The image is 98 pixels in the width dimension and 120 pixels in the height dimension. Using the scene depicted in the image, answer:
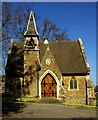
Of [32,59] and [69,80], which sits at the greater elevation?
[32,59]

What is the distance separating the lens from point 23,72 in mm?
32812

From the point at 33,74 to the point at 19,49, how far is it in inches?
239

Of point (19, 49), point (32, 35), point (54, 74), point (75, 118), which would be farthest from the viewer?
point (19, 49)

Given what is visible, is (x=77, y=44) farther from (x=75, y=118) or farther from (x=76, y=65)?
(x=75, y=118)

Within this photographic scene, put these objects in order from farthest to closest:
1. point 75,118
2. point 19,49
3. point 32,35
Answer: point 19,49 → point 32,35 → point 75,118

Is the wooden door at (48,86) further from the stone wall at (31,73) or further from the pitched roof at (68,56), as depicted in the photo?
the pitched roof at (68,56)

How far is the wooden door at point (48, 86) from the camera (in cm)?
3203

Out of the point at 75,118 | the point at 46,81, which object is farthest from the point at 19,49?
the point at 75,118

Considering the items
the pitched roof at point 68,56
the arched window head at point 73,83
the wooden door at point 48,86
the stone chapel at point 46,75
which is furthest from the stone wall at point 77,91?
the wooden door at point 48,86

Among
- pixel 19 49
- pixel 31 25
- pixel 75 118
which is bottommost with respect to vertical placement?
pixel 75 118

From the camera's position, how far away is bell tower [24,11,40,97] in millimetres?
31828

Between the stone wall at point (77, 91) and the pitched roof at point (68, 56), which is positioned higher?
the pitched roof at point (68, 56)

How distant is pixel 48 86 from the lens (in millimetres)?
32281

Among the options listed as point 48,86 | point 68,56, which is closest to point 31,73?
point 48,86
